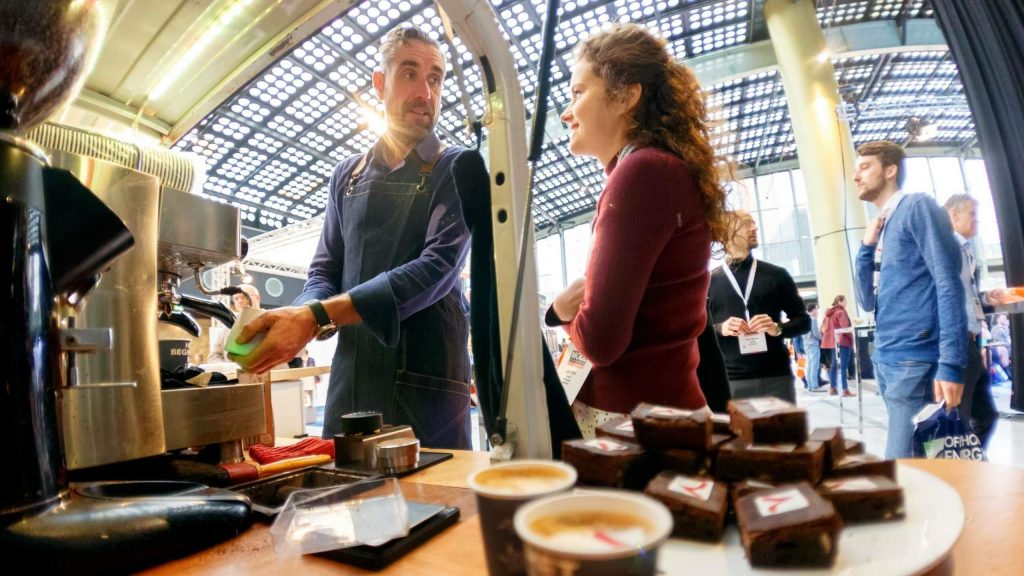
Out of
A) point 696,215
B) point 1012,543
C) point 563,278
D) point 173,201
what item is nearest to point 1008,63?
point 696,215

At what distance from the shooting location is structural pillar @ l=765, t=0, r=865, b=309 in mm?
6328

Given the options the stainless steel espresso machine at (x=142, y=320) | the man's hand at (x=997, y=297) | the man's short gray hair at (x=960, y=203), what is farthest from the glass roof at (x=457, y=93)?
the stainless steel espresso machine at (x=142, y=320)

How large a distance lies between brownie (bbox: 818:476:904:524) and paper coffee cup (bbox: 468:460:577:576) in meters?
0.31

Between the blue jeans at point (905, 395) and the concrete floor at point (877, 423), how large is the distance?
14 cm

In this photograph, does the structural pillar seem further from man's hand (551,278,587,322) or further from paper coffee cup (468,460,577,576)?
paper coffee cup (468,460,577,576)

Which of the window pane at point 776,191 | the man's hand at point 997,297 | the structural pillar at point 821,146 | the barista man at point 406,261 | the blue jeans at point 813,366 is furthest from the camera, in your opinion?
the window pane at point 776,191

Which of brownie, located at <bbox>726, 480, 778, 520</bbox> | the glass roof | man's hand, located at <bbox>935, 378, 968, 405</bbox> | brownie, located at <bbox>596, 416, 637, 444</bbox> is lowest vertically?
man's hand, located at <bbox>935, 378, 968, 405</bbox>

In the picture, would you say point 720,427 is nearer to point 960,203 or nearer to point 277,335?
point 277,335

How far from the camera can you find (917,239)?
6.67 feet

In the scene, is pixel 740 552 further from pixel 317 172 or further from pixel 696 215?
pixel 317 172

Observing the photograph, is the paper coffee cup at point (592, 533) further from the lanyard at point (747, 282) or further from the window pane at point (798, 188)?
the window pane at point (798, 188)

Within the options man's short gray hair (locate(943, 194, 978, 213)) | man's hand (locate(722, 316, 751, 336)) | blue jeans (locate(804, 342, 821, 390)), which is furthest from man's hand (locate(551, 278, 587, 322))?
blue jeans (locate(804, 342, 821, 390))

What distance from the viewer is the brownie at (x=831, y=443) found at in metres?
0.60

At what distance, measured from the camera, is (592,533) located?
1.06 feet
